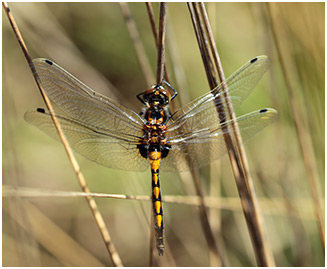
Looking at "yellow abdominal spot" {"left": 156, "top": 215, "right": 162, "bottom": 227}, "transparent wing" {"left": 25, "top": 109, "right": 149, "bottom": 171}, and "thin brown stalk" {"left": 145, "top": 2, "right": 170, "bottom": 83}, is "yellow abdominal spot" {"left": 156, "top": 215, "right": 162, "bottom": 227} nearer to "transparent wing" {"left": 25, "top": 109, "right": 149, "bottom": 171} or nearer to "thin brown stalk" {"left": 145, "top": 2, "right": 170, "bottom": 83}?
"transparent wing" {"left": 25, "top": 109, "right": 149, "bottom": 171}

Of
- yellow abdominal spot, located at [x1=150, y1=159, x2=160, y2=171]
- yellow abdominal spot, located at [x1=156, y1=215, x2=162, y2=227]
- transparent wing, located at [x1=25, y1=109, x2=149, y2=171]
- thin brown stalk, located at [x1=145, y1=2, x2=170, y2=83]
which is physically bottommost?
yellow abdominal spot, located at [x1=156, y1=215, x2=162, y2=227]

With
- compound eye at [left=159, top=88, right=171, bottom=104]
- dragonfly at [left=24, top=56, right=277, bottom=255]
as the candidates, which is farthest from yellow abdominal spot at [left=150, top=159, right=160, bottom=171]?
compound eye at [left=159, top=88, right=171, bottom=104]

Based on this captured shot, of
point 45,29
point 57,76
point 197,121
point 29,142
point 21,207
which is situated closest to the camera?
point 57,76

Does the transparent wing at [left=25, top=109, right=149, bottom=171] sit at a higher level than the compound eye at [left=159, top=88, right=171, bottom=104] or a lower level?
lower

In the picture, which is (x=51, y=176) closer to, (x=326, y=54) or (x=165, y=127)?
(x=165, y=127)

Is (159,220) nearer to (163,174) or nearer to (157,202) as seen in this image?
(157,202)

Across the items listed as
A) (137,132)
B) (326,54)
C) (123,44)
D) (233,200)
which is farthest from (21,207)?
(326,54)

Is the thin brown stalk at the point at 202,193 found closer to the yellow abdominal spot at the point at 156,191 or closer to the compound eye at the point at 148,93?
the yellow abdominal spot at the point at 156,191

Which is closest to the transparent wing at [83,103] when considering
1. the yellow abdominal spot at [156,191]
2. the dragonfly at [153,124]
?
the dragonfly at [153,124]

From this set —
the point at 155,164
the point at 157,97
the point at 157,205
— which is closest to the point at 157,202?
the point at 157,205
